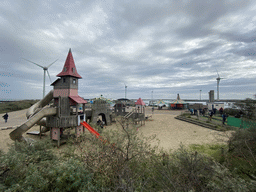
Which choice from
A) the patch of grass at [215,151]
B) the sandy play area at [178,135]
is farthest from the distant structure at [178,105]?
the patch of grass at [215,151]

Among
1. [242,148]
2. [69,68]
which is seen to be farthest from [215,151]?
[69,68]

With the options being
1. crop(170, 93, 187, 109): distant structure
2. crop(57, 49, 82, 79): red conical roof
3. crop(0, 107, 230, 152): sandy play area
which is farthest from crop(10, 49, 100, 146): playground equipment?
crop(170, 93, 187, 109): distant structure

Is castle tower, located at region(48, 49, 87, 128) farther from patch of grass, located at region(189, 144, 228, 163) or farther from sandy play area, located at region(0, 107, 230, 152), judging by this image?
patch of grass, located at region(189, 144, 228, 163)

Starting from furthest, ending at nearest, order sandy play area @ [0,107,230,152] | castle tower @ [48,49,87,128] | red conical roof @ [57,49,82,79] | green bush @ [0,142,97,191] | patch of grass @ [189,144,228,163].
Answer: red conical roof @ [57,49,82,79]
castle tower @ [48,49,87,128]
sandy play area @ [0,107,230,152]
patch of grass @ [189,144,228,163]
green bush @ [0,142,97,191]

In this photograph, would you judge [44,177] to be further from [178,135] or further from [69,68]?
[178,135]

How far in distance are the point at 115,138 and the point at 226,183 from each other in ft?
12.7

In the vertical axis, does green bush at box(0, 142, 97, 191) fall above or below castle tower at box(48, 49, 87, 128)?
below

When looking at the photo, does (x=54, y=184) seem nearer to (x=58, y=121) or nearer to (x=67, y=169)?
(x=67, y=169)

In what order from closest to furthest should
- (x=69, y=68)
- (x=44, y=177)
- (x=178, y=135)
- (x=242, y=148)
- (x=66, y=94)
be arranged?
(x=44, y=177) < (x=242, y=148) < (x=66, y=94) < (x=69, y=68) < (x=178, y=135)

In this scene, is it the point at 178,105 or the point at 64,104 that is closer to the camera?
the point at 64,104

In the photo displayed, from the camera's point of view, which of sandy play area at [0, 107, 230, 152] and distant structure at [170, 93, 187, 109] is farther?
distant structure at [170, 93, 187, 109]

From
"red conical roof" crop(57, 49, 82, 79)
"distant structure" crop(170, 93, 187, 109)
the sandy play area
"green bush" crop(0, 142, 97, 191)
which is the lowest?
the sandy play area

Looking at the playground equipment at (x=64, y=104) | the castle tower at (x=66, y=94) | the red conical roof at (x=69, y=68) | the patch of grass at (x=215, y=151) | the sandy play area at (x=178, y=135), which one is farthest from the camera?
the red conical roof at (x=69, y=68)

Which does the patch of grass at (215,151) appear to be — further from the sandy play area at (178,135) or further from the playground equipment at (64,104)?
the playground equipment at (64,104)
